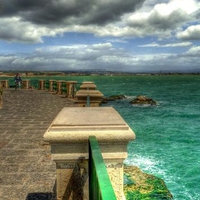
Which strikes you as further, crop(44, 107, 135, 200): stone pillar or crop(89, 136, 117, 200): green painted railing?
crop(44, 107, 135, 200): stone pillar

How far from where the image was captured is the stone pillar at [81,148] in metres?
2.18

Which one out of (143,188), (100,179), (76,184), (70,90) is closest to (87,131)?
(76,184)

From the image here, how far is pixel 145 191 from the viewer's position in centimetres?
895

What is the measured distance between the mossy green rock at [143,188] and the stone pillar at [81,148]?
6.58 metres

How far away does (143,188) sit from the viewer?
9.12m

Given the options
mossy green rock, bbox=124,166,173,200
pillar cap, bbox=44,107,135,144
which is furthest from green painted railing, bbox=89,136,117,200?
mossy green rock, bbox=124,166,173,200

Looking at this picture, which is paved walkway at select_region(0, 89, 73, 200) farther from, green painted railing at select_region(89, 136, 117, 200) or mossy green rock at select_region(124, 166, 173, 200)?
mossy green rock at select_region(124, 166, 173, 200)

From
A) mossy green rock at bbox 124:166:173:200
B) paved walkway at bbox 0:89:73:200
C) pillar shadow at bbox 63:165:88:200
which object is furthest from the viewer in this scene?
mossy green rock at bbox 124:166:173:200

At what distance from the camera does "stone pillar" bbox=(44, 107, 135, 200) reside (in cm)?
218

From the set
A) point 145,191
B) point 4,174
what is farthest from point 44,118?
point 4,174

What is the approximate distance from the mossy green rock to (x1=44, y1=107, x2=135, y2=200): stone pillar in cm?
658

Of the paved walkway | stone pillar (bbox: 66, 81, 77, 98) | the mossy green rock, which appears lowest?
the mossy green rock

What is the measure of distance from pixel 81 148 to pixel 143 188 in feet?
24.3

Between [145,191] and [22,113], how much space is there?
20.3ft
